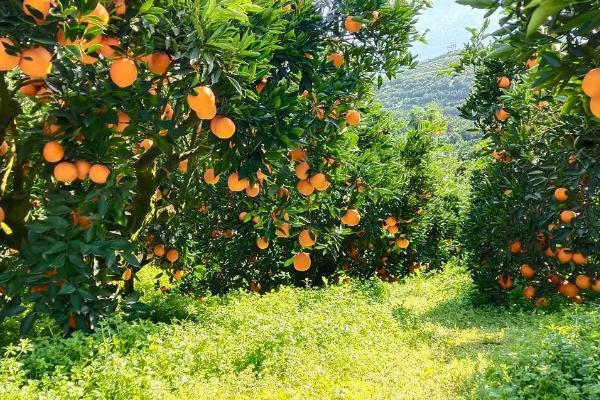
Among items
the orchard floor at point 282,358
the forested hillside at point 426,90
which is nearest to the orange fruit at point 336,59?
the orchard floor at point 282,358

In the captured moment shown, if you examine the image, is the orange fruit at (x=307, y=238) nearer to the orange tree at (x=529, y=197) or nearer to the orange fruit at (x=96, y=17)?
the orange tree at (x=529, y=197)

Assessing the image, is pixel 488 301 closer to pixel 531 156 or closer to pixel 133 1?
pixel 531 156

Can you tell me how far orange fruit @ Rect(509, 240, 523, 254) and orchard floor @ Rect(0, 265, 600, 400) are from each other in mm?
1027

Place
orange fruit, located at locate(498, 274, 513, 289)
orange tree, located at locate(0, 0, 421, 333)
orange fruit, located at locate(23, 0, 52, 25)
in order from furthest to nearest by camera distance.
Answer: orange fruit, located at locate(498, 274, 513, 289) < orange tree, located at locate(0, 0, 421, 333) < orange fruit, located at locate(23, 0, 52, 25)

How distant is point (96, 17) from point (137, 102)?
2.49ft

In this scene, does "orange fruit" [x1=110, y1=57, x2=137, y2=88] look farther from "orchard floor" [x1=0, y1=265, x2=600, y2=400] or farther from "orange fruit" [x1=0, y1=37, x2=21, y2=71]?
"orchard floor" [x1=0, y1=265, x2=600, y2=400]

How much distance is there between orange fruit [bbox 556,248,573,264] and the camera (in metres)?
6.23

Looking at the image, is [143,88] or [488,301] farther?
[488,301]

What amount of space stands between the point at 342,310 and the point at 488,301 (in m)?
2.86

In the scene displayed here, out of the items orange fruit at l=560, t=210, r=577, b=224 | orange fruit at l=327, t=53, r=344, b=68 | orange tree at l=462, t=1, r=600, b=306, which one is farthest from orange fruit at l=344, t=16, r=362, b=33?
orange fruit at l=560, t=210, r=577, b=224

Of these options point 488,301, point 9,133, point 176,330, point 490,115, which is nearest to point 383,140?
point 490,115

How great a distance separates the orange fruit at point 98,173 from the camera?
9.63 ft

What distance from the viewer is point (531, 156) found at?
6.13m

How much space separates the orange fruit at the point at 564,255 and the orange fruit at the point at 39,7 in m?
5.99
